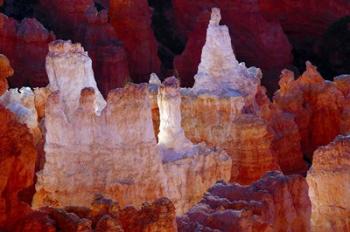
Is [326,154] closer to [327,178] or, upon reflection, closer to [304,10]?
[327,178]

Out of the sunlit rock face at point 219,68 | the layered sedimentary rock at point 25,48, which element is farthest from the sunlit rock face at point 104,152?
the layered sedimentary rock at point 25,48

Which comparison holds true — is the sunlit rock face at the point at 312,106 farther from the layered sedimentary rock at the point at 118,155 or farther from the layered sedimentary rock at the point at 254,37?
the layered sedimentary rock at the point at 254,37

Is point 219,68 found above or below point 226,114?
above

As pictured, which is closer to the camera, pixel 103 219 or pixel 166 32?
pixel 103 219

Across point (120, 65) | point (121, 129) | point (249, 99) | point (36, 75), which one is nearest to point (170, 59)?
point (120, 65)

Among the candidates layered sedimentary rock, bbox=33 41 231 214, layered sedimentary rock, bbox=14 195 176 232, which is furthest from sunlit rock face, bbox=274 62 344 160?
layered sedimentary rock, bbox=14 195 176 232

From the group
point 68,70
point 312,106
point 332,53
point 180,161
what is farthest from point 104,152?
point 332,53

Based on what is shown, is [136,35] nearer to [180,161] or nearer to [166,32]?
[166,32]
